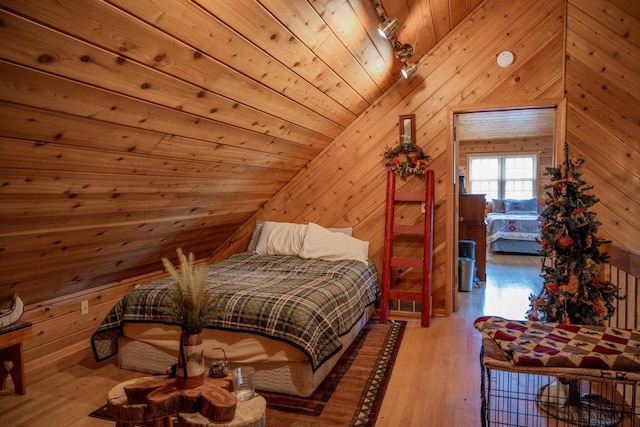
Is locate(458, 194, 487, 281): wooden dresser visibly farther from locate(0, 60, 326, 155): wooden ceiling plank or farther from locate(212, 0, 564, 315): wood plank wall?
locate(0, 60, 326, 155): wooden ceiling plank

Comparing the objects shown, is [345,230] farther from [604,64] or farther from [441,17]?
[604,64]

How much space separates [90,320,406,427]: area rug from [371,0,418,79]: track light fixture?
219 cm

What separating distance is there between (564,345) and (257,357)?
1595 mm

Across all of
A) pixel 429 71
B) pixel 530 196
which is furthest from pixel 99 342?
pixel 530 196

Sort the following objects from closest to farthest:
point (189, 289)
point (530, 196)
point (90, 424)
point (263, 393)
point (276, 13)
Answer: point (189, 289), point (276, 13), point (90, 424), point (263, 393), point (530, 196)

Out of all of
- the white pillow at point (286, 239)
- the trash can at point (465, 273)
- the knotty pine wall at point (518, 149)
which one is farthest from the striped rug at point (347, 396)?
the knotty pine wall at point (518, 149)

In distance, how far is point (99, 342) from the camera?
278 cm

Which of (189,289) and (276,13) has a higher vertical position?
(276,13)

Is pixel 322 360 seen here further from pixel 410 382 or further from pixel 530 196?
pixel 530 196

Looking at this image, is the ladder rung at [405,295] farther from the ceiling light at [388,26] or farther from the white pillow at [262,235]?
the ceiling light at [388,26]

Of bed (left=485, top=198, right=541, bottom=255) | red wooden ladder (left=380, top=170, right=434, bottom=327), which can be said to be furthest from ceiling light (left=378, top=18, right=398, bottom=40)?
bed (left=485, top=198, right=541, bottom=255)

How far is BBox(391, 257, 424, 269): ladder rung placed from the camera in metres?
3.82

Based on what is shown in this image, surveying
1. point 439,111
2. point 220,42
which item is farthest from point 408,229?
point 220,42

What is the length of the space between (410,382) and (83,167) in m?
2.25
